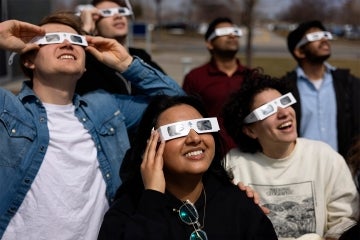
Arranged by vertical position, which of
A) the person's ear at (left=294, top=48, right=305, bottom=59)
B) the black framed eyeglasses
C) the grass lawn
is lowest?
the grass lawn

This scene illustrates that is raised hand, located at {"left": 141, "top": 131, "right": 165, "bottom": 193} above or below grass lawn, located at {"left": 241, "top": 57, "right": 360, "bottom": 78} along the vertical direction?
above

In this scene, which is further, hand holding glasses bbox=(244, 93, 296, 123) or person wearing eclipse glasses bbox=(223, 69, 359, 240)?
hand holding glasses bbox=(244, 93, 296, 123)

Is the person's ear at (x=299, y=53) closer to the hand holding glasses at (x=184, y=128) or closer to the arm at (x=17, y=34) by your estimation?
the hand holding glasses at (x=184, y=128)

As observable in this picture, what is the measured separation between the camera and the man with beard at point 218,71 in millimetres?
5148

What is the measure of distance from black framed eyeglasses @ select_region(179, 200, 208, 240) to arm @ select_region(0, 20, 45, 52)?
A: 125cm

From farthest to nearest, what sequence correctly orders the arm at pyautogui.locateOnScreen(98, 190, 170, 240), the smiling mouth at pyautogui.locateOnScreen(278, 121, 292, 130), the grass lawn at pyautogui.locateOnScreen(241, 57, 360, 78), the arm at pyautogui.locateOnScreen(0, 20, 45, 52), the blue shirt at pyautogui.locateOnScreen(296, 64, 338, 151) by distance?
the grass lawn at pyautogui.locateOnScreen(241, 57, 360, 78)
the blue shirt at pyautogui.locateOnScreen(296, 64, 338, 151)
the smiling mouth at pyautogui.locateOnScreen(278, 121, 292, 130)
the arm at pyautogui.locateOnScreen(0, 20, 45, 52)
the arm at pyautogui.locateOnScreen(98, 190, 170, 240)

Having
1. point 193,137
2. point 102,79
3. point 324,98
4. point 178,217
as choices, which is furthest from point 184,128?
point 324,98

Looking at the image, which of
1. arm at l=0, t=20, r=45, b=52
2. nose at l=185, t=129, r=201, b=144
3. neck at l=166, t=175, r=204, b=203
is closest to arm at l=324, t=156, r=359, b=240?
neck at l=166, t=175, r=204, b=203

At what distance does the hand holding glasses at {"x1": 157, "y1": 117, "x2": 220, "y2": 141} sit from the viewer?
251cm

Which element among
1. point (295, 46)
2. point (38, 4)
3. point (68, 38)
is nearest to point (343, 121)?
point (295, 46)

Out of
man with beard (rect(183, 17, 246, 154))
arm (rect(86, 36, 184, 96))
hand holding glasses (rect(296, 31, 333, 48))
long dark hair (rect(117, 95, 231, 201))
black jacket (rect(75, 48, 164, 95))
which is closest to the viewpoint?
long dark hair (rect(117, 95, 231, 201))

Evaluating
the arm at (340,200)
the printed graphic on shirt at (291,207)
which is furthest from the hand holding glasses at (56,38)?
the arm at (340,200)

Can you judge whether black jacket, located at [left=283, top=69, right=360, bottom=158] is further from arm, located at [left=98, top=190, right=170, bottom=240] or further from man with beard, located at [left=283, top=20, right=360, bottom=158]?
arm, located at [left=98, top=190, right=170, bottom=240]

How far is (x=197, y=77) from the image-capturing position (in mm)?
5395
